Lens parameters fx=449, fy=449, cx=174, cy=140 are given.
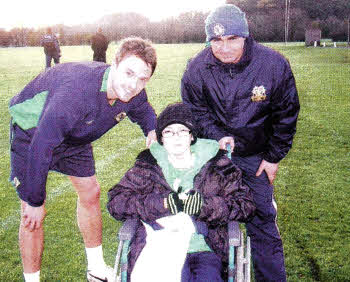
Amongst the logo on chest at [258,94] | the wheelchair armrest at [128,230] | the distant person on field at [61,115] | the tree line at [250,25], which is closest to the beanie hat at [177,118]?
the distant person on field at [61,115]

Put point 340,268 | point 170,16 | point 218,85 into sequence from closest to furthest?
point 218,85, point 340,268, point 170,16

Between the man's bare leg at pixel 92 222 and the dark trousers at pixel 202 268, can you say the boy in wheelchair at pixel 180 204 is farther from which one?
the man's bare leg at pixel 92 222

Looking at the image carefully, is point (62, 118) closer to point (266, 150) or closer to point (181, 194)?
point (181, 194)

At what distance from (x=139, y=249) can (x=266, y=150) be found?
49.5 inches

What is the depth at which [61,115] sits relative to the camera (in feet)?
8.52

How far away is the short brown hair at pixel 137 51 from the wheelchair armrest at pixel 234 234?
1141mm

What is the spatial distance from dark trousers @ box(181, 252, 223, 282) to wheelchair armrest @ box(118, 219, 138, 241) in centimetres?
38

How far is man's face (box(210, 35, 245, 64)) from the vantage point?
3.08m

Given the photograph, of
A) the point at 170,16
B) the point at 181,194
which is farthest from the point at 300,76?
the point at 170,16

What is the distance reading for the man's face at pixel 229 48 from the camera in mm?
3084

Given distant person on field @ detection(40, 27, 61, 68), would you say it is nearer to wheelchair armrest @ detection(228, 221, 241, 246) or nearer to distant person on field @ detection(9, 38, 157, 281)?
distant person on field @ detection(9, 38, 157, 281)

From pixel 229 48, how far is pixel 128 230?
1.40 metres

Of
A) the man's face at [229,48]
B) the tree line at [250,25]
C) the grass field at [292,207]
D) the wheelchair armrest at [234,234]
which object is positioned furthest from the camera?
the tree line at [250,25]

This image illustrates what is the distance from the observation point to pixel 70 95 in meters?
2.69
